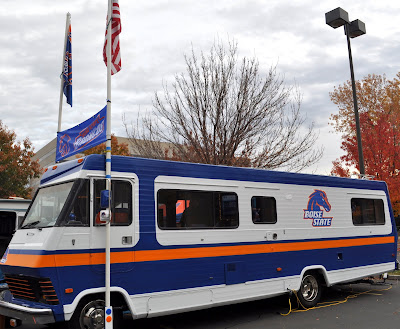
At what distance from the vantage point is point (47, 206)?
6621mm

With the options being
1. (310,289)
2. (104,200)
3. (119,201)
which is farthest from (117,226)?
(310,289)

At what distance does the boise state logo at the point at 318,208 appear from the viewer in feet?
30.8

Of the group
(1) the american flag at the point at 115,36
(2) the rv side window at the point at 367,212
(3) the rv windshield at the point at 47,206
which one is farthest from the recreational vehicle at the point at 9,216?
(2) the rv side window at the point at 367,212

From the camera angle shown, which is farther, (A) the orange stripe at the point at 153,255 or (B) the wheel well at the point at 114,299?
(B) the wheel well at the point at 114,299

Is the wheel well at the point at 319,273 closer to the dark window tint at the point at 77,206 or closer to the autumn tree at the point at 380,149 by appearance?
the dark window tint at the point at 77,206

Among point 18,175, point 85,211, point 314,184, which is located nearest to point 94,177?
point 85,211

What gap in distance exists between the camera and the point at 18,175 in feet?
84.9

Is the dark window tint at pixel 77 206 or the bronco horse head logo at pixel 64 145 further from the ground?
the bronco horse head logo at pixel 64 145

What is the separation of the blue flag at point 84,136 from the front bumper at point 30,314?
101 inches

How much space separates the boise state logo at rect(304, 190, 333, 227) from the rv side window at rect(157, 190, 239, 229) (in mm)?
2220

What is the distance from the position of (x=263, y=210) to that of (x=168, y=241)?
2370 mm

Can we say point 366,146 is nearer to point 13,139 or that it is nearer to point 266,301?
point 266,301

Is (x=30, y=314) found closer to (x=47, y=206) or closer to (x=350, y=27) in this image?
(x=47, y=206)

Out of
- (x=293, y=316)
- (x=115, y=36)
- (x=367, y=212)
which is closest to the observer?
(x=115, y=36)
